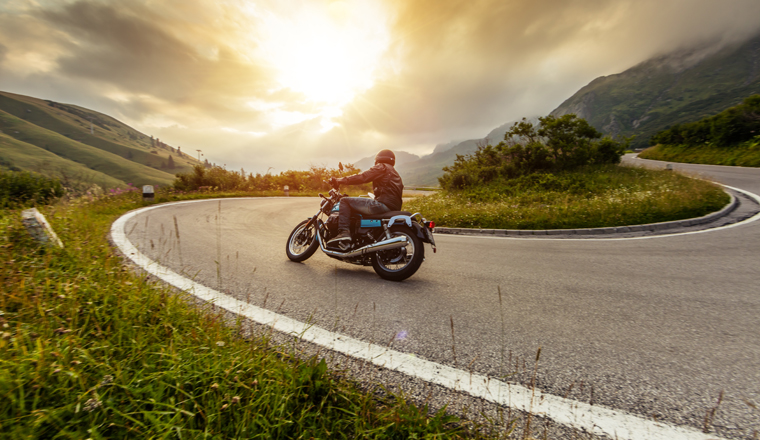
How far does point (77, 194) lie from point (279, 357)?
34.1 feet

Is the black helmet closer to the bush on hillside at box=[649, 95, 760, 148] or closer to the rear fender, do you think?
the rear fender

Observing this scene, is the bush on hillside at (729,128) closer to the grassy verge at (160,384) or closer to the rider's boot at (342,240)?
the rider's boot at (342,240)

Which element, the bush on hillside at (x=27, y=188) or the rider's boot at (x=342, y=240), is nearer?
the rider's boot at (x=342, y=240)

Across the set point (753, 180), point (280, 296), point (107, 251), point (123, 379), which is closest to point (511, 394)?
point (123, 379)

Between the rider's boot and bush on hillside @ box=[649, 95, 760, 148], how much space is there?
99.3 feet

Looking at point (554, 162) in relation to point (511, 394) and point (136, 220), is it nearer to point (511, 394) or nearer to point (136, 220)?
point (511, 394)

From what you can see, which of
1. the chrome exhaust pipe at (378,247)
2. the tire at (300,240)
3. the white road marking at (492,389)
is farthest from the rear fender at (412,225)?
the white road marking at (492,389)

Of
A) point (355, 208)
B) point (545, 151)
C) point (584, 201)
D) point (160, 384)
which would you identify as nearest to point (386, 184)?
point (355, 208)

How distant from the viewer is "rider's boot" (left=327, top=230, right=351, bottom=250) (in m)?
4.44

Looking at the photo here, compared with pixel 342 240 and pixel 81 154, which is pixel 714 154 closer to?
pixel 342 240

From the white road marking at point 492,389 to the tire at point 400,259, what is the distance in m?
1.64

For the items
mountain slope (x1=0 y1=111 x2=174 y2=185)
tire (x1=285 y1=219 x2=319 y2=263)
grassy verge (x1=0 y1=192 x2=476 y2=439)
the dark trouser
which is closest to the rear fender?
the dark trouser

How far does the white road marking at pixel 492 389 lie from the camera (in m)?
1.55

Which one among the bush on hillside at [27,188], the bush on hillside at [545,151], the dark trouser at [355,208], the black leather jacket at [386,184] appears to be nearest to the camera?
the dark trouser at [355,208]
